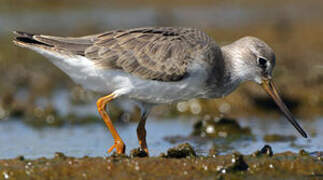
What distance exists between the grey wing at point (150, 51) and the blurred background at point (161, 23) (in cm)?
176

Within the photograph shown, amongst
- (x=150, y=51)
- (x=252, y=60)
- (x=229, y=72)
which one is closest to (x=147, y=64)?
(x=150, y=51)

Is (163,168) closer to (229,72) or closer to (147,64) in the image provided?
(147,64)

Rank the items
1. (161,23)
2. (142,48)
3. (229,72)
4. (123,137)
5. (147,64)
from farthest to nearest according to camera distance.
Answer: (161,23) → (123,137) → (229,72) → (142,48) → (147,64)

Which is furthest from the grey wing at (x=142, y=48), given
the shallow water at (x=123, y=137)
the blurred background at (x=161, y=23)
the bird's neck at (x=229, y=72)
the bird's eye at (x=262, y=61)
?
the blurred background at (x=161, y=23)

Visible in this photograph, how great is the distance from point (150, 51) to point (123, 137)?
2889 mm

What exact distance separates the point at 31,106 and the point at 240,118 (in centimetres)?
460

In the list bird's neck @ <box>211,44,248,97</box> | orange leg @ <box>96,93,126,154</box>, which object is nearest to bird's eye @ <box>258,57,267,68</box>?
bird's neck @ <box>211,44,248,97</box>

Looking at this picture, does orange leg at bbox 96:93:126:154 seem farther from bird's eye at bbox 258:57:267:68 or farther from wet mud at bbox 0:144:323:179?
bird's eye at bbox 258:57:267:68

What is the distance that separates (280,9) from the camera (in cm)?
2423

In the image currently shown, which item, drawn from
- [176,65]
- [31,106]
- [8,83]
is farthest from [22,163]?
[8,83]

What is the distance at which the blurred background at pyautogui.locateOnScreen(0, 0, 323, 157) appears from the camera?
43.4 feet

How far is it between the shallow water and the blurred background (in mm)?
56

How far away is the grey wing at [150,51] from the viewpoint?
939cm

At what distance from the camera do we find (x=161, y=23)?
72.8 feet
